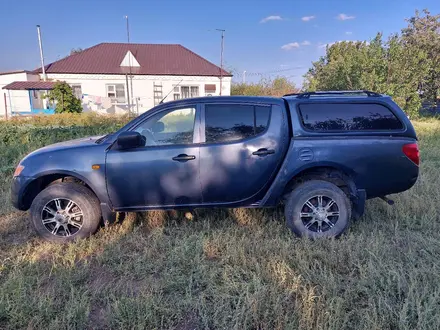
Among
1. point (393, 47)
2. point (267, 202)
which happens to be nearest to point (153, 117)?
point (267, 202)

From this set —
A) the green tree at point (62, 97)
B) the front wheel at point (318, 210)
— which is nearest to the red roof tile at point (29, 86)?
the green tree at point (62, 97)

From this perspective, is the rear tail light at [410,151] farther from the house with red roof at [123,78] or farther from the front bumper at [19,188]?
the house with red roof at [123,78]

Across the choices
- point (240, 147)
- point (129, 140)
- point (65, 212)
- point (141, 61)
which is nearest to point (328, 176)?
point (240, 147)

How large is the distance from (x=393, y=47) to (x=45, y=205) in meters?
16.4

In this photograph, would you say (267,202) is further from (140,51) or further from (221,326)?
(140,51)

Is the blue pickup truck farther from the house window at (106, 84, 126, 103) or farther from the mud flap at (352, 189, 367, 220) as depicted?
the house window at (106, 84, 126, 103)

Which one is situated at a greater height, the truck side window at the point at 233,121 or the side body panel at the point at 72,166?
the truck side window at the point at 233,121

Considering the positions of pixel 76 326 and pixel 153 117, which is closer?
pixel 76 326

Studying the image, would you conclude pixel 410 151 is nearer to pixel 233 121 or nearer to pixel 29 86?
pixel 233 121

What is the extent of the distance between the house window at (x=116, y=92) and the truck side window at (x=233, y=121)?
23192 millimetres

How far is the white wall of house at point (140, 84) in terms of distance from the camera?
23.9 metres

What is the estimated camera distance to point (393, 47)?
14.6 m

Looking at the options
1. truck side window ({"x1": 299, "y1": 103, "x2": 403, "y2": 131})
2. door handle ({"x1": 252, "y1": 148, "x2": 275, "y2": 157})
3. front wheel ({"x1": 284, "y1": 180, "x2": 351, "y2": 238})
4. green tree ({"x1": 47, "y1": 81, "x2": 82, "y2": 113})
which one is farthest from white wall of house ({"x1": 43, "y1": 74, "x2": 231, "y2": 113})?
front wheel ({"x1": 284, "y1": 180, "x2": 351, "y2": 238})

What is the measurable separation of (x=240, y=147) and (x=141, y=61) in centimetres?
2512
